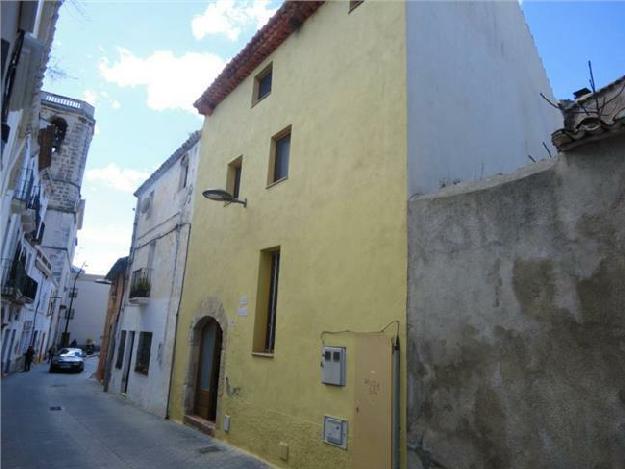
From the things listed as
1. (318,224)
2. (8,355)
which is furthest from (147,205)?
(8,355)

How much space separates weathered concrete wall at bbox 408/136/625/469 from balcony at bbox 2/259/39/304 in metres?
15.3

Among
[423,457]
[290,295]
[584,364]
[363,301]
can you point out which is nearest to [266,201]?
[290,295]

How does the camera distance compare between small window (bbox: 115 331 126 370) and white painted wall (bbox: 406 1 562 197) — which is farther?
small window (bbox: 115 331 126 370)

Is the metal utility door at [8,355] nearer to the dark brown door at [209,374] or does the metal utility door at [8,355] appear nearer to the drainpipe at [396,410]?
the dark brown door at [209,374]

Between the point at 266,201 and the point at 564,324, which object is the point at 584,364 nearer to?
the point at 564,324

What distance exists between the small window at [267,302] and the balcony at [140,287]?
6.52 metres

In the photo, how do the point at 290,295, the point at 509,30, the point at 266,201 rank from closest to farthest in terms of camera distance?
the point at 290,295, the point at 266,201, the point at 509,30

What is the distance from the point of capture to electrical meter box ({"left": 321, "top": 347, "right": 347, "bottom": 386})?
5.79 m

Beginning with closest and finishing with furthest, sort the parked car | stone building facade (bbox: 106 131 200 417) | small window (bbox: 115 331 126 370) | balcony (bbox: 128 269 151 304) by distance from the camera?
stone building facade (bbox: 106 131 200 417) < balcony (bbox: 128 269 151 304) < small window (bbox: 115 331 126 370) < the parked car

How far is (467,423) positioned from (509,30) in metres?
7.78

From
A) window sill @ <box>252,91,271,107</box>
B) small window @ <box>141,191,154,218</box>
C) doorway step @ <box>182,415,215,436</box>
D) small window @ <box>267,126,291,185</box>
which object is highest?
window sill @ <box>252,91,271,107</box>

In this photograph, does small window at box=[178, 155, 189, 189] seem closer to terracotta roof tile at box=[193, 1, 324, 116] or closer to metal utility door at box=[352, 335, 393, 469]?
terracotta roof tile at box=[193, 1, 324, 116]

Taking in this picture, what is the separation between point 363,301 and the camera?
573 cm

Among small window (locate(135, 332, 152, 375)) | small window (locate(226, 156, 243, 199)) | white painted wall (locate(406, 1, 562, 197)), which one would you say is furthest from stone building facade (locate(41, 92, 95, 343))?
white painted wall (locate(406, 1, 562, 197))
